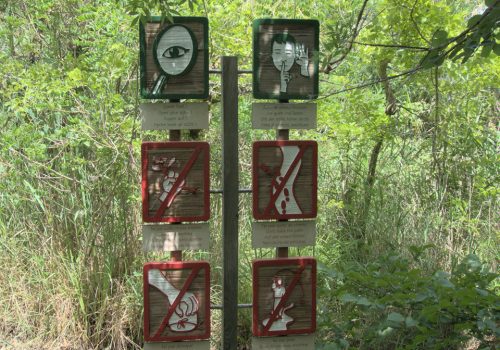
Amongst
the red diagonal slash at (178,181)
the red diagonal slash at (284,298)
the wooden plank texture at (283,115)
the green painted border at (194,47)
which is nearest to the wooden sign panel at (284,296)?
the red diagonal slash at (284,298)

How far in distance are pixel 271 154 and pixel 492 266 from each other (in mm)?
2154

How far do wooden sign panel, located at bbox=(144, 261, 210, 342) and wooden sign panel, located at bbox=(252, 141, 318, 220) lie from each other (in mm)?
409

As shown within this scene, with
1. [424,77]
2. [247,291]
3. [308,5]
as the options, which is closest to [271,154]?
[247,291]

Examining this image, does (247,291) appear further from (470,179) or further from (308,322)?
(470,179)

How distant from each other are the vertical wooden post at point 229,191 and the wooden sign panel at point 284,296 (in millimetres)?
114

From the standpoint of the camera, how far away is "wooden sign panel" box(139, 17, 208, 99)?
299 centimetres

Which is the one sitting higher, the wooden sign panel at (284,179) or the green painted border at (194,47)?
the green painted border at (194,47)

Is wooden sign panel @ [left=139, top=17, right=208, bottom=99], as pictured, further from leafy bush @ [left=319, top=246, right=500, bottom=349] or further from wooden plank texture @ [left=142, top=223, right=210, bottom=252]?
leafy bush @ [left=319, top=246, right=500, bottom=349]

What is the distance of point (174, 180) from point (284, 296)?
75 cm

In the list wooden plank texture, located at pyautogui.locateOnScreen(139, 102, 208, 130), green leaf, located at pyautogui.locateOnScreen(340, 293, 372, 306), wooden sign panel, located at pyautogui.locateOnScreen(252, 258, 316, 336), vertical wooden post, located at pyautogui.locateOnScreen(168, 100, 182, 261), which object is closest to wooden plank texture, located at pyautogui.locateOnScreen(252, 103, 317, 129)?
wooden plank texture, located at pyautogui.locateOnScreen(139, 102, 208, 130)

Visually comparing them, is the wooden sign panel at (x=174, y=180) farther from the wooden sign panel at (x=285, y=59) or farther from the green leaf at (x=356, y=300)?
the green leaf at (x=356, y=300)

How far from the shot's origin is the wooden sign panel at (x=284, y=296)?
10.4ft

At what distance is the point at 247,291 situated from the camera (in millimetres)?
4133

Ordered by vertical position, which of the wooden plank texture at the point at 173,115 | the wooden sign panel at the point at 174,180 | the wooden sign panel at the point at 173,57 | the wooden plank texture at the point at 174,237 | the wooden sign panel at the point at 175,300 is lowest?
the wooden sign panel at the point at 175,300
